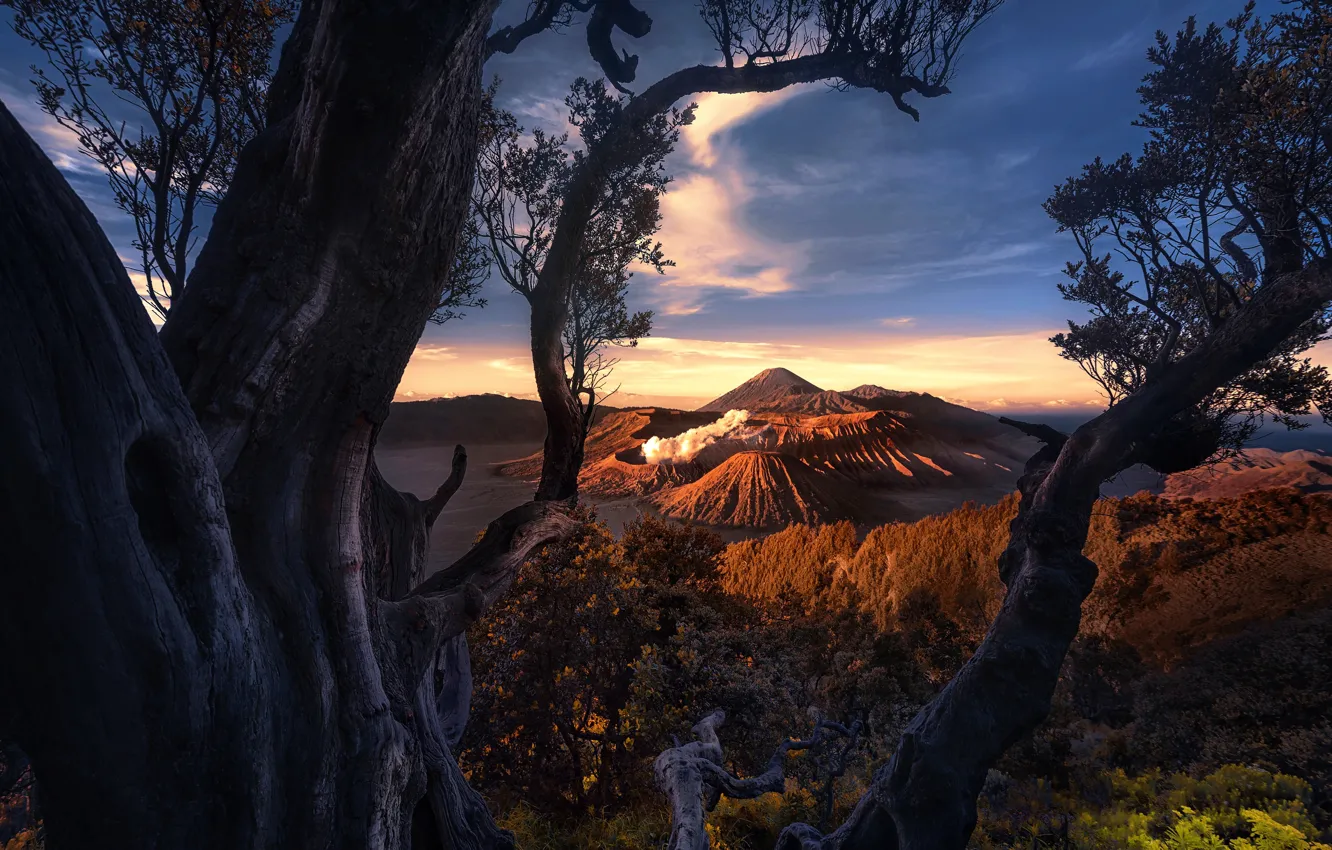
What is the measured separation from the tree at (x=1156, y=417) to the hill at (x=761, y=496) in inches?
1125

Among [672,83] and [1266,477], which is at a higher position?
[672,83]

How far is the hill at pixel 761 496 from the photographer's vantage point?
34.9 metres

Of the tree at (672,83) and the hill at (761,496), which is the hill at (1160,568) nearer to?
the tree at (672,83)

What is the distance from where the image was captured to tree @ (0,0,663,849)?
1.53 metres

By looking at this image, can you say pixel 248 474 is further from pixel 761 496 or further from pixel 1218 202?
pixel 761 496

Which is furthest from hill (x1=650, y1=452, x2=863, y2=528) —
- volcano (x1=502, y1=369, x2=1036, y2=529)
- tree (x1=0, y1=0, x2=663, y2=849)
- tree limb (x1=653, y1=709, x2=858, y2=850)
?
tree (x1=0, y1=0, x2=663, y2=849)

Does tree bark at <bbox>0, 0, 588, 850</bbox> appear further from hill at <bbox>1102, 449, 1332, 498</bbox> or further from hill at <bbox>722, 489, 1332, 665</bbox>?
hill at <bbox>1102, 449, 1332, 498</bbox>

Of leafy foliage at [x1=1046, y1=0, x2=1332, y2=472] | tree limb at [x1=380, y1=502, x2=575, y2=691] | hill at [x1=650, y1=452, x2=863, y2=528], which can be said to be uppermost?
leafy foliage at [x1=1046, y1=0, x2=1332, y2=472]

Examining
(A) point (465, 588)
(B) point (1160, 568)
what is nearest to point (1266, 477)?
(B) point (1160, 568)

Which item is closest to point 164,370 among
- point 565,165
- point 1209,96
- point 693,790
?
point 693,790

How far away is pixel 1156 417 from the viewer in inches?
217

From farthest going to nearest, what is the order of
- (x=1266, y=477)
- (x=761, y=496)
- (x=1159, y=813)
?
(x=761, y=496), (x=1266, y=477), (x=1159, y=813)

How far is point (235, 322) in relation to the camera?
2.36 m

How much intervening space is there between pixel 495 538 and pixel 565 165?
4.81m
